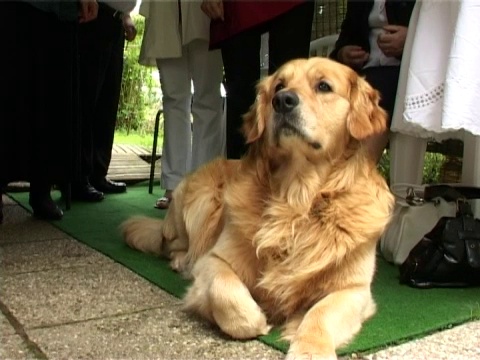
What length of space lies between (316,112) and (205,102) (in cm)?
174

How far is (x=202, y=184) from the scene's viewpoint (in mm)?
2279

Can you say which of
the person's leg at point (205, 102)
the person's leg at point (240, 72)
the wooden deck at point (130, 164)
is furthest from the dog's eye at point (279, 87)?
the wooden deck at point (130, 164)

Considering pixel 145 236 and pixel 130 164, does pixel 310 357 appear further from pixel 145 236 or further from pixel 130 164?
pixel 130 164

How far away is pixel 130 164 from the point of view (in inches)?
203

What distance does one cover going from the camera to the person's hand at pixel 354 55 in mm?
2580

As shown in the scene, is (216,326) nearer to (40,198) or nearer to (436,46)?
(436,46)

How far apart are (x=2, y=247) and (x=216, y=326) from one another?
1294 mm

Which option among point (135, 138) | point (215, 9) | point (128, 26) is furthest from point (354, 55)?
point (135, 138)

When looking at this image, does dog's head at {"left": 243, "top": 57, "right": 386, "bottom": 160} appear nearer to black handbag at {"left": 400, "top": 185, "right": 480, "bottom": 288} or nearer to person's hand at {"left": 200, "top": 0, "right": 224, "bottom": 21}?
black handbag at {"left": 400, "top": 185, "right": 480, "bottom": 288}

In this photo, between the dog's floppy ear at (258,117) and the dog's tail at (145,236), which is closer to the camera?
the dog's floppy ear at (258,117)

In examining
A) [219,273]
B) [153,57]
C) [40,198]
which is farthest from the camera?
[153,57]

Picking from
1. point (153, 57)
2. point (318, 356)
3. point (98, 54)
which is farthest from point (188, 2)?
point (318, 356)

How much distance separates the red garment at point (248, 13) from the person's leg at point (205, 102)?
0.65 metres

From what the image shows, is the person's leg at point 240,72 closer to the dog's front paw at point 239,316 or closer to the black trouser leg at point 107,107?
the dog's front paw at point 239,316
